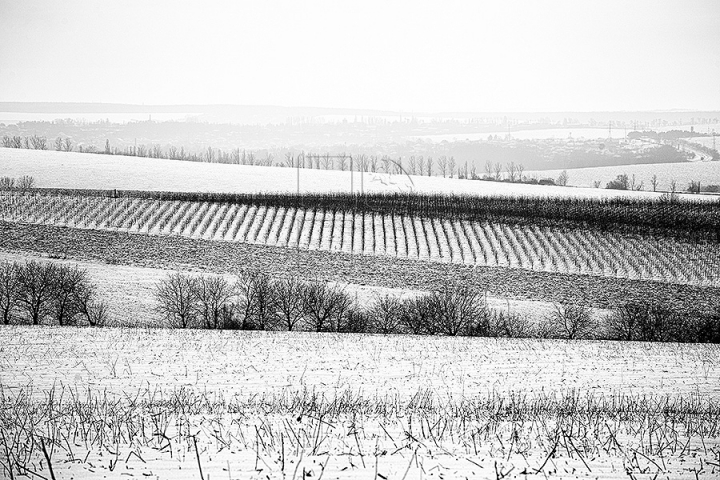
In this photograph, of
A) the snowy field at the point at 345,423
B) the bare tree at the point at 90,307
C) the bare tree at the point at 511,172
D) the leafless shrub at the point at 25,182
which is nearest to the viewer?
the snowy field at the point at 345,423

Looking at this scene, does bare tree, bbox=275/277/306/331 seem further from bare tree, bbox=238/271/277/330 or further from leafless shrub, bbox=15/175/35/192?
leafless shrub, bbox=15/175/35/192

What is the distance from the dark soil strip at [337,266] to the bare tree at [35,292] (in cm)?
997

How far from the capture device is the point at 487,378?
22453 mm

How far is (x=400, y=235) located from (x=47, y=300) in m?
29.0

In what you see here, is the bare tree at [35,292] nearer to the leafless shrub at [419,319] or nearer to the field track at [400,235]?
the field track at [400,235]

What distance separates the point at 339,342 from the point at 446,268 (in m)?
21.1

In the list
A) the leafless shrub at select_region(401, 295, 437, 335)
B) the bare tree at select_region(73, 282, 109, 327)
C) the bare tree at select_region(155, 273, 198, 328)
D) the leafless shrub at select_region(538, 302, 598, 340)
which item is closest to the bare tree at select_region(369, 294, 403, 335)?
the leafless shrub at select_region(401, 295, 437, 335)

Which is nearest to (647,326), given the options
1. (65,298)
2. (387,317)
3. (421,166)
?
(387,317)

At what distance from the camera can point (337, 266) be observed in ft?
160

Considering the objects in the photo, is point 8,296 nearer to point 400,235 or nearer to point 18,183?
point 400,235

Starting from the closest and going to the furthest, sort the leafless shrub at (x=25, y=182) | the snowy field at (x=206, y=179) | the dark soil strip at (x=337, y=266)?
the dark soil strip at (x=337, y=266) < the leafless shrub at (x=25, y=182) < the snowy field at (x=206, y=179)

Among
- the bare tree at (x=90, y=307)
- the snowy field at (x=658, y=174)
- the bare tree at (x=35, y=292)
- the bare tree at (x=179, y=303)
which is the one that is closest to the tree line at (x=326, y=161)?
the snowy field at (x=658, y=174)

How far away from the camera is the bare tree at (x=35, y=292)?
3662 centimetres

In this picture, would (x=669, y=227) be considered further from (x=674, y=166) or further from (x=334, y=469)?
(x=674, y=166)
